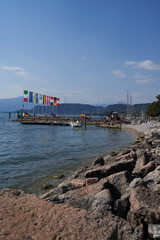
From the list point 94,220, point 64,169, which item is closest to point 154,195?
point 94,220

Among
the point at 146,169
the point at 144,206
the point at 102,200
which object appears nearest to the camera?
the point at 144,206

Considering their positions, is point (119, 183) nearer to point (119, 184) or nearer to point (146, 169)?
point (119, 184)

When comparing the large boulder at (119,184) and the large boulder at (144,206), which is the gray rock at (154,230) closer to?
the large boulder at (144,206)

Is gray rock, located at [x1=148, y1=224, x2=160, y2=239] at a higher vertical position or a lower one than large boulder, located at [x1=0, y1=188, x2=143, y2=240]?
lower

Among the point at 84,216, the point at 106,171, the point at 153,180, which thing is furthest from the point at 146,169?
the point at 84,216

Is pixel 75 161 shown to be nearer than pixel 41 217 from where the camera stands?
No

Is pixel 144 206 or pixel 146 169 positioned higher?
pixel 144 206

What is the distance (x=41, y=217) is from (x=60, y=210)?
36 centimetres

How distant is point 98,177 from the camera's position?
593 cm

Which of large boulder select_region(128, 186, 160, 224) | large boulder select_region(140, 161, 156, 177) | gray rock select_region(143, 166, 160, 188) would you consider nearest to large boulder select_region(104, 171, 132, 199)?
gray rock select_region(143, 166, 160, 188)

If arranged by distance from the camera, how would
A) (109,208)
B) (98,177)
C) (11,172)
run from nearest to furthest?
(109,208), (98,177), (11,172)

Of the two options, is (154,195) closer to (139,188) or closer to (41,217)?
(139,188)

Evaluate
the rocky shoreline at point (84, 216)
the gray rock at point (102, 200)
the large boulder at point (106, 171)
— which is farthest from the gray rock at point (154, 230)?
the large boulder at point (106, 171)

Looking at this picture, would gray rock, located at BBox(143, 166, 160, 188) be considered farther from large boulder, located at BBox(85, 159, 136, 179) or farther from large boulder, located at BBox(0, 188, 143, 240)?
large boulder, located at BBox(0, 188, 143, 240)
